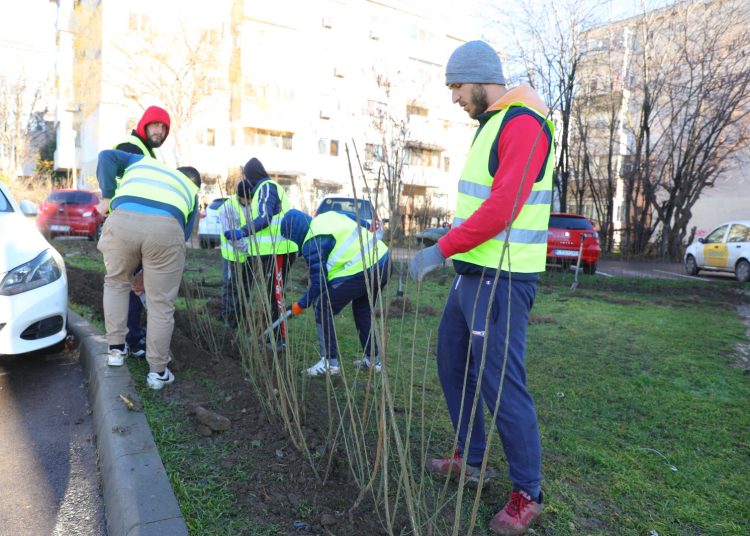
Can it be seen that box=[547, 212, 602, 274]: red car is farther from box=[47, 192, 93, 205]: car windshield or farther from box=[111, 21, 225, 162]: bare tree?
box=[111, 21, 225, 162]: bare tree

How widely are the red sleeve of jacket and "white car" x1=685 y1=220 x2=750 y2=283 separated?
14.4 meters

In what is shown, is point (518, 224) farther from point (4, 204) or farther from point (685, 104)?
point (685, 104)

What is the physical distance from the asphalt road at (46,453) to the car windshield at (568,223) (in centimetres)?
1118

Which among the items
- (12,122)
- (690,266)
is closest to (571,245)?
(690,266)

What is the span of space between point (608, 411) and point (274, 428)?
2.14 metres

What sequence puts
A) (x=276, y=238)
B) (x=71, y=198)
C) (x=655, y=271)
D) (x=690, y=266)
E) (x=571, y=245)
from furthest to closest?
1. (x=690, y=266)
2. (x=655, y=271)
3. (x=71, y=198)
4. (x=571, y=245)
5. (x=276, y=238)

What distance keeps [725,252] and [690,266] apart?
5.91 ft

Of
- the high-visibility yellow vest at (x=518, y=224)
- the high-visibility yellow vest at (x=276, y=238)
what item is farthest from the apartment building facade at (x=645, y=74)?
the high-visibility yellow vest at (x=518, y=224)

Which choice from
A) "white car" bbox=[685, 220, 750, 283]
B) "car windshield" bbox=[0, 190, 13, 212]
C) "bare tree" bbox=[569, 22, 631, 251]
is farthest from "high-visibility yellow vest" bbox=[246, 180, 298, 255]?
"bare tree" bbox=[569, 22, 631, 251]

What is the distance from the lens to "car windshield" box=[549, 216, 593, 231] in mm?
13188

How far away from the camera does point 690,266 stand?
16.5m

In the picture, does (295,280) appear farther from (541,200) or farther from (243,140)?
(243,140)

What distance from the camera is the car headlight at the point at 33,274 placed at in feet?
11.8

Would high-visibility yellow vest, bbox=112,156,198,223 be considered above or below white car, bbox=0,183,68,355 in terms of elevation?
above
